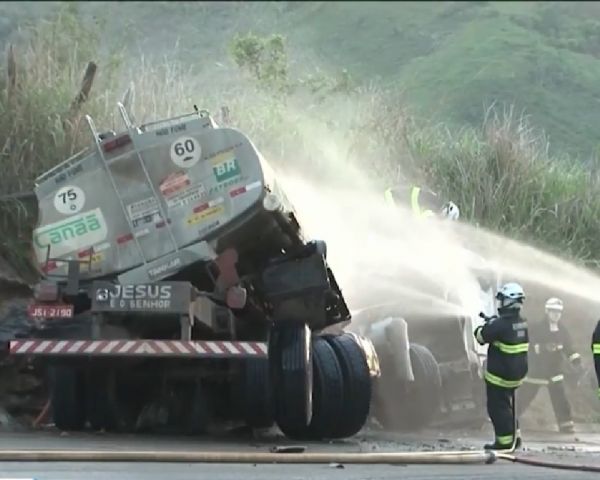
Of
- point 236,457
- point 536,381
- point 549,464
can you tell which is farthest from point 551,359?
point 236,457

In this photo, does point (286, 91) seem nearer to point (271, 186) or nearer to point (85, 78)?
point (85, 78)

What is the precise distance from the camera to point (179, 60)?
21.1 m

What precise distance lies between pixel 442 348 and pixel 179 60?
31.1ft

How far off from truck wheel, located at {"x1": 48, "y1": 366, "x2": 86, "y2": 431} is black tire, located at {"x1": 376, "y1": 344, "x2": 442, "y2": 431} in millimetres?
3564

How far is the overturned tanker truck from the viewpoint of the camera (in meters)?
9.70

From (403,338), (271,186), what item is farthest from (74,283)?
(403,338)

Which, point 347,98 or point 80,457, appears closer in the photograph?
point 80,457

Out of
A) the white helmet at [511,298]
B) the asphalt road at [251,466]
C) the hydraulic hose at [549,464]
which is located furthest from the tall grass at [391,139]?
the hydraulic hose at [549,464]

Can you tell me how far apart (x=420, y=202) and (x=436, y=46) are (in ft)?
23.3

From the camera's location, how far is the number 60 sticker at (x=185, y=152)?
32.6 ft

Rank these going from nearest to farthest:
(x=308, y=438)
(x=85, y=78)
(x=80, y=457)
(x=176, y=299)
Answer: (x=80, y=457)
(x=176, y=299)
(x=308, y=438)
(x=85, y=78)

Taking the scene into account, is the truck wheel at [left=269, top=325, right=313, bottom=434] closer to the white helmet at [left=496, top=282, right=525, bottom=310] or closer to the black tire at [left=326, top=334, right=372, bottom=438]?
the black tire at [left=326, top=334, right=372, bottom=438]

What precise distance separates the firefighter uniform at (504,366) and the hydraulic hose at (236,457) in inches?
44.0

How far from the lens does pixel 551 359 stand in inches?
567
